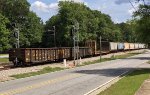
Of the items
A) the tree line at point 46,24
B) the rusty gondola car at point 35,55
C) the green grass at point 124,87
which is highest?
the tree line at point 46,24

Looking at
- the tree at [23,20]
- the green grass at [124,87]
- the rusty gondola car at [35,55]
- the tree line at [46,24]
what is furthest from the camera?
the tree at [23,20]

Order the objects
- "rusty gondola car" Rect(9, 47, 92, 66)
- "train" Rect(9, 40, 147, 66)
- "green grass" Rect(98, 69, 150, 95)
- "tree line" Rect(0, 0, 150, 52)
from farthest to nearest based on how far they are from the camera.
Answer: "tree line" Rect(0, 0, 150, 52)
"train" Rect(9, 40, 147, 66)
"rusty gondola car" Rect(9, 47, 92, 66)
"green grass" Rect(98, 69, 150, 95)

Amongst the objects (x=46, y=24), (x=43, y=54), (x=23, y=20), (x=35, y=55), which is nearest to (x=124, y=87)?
(x=35, y=55)

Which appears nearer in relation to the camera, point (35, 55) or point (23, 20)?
point (35, 55)

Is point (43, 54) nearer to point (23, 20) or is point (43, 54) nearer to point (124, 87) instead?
point (124, 87)

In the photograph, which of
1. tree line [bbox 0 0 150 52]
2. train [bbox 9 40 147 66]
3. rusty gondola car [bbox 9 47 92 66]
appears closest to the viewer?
rusty gondola car [bbox 9 47 92 66]

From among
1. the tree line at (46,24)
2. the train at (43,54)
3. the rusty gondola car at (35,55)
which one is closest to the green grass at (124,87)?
the rusty gondola car at (35,55)

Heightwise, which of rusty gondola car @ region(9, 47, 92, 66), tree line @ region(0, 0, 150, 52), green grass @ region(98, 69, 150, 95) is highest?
tree line @ region(0, 0, 150, 52)

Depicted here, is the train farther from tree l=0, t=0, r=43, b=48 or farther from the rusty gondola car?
tree l=0, t=0, r=43, b=48

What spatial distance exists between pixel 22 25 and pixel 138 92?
355ft

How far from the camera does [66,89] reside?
74.6 feet

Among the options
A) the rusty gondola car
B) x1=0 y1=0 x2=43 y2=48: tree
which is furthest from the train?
x1=0 y1=0 x2=43 y2=48: tree

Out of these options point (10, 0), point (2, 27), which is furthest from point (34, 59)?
point (10, 0)

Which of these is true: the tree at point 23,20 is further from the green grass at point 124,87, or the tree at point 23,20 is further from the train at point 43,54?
the green grass at point 124,87
